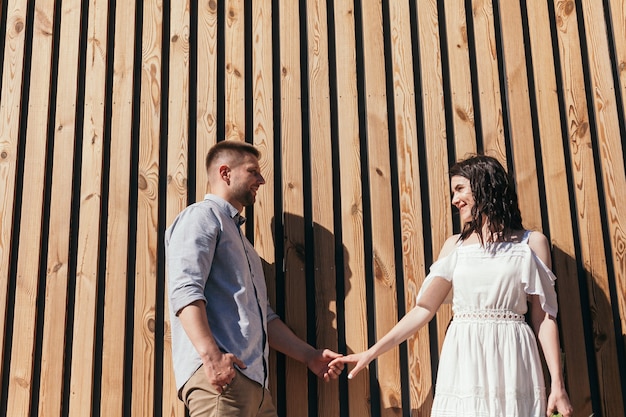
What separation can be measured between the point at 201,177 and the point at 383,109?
39.3 inches

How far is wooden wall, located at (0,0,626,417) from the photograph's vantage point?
11.5 ft

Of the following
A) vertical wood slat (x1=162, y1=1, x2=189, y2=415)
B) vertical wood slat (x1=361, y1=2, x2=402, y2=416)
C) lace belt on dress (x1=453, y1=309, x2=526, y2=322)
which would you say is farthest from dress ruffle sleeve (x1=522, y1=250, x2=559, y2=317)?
vertical wood slat (x1=162, y1=1, x2=189, y2=415)

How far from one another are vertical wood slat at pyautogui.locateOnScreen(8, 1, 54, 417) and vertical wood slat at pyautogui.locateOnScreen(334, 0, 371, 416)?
4.99ft

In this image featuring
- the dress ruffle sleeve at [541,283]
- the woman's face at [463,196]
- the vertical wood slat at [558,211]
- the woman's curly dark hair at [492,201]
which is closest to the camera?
the dress ruffle sleeve at [541,283]

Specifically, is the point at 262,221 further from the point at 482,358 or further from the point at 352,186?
the point at 482,358

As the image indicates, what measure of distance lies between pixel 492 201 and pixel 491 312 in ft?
1.61

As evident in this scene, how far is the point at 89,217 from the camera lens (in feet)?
12.1

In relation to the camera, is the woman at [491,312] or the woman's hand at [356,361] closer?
the woman at [491,312]

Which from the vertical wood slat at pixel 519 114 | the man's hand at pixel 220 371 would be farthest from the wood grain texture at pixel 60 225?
the vertical wood slat at pixel 519 114

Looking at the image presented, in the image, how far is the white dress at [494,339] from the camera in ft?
9.52

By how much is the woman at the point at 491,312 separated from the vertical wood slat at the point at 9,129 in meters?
1.76

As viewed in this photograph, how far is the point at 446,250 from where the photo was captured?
3354 mm

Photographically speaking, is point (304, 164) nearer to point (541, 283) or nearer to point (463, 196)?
point (463, 196)

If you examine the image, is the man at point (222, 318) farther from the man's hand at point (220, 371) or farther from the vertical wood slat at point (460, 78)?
the vertical wood slat at point (460, 78)
